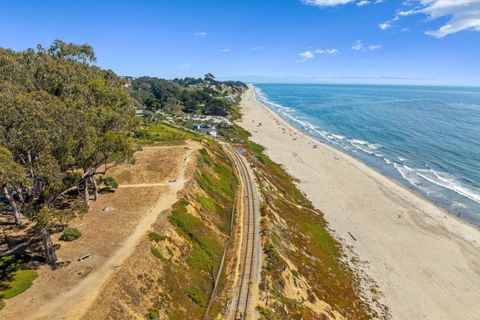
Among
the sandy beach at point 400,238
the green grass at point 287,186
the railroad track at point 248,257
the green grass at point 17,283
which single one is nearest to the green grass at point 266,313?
the railroad track at point 248,257

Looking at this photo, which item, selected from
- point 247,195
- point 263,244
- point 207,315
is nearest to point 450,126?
point 247,195

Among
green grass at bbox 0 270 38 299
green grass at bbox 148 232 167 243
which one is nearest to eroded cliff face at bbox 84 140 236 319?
green grass at bbox 148 232 167 243

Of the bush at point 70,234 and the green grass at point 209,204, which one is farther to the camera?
the green grass at point 209,204

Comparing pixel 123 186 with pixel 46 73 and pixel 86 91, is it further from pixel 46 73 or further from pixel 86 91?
pixel 46 73

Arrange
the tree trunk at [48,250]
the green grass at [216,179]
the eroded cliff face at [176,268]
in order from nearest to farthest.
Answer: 1. the eroded cliff face at [176,268]
2. the tree trunk at [48,250]
3. the green grass at [216,179]

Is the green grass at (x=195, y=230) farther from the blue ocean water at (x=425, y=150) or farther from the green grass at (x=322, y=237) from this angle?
the blue ocean water at (x=425, y=150)

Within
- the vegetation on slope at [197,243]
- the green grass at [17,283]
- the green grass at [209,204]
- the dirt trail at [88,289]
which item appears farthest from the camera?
the green grass at [209,204]

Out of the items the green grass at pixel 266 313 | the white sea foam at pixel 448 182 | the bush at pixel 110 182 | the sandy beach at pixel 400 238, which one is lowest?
the sandy beach at pixel 400 238
